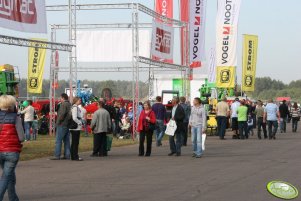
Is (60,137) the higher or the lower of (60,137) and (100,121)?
the lower

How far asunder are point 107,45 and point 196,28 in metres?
4.97

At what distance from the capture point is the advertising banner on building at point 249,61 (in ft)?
142

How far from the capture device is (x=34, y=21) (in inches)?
842

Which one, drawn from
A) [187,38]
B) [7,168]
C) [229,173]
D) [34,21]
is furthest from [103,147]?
[187,38]

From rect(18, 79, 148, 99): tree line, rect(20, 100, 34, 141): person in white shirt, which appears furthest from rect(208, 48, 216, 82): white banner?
rect(20, 100, 34, 141): person in white shirt

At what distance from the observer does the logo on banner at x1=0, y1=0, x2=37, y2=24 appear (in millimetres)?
19400

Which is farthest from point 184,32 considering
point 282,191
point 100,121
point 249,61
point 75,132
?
point 282,191

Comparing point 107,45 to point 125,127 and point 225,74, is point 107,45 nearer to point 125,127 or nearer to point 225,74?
point 125,127

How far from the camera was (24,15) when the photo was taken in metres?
20.7

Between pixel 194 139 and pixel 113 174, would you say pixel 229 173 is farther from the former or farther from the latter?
pixel 194 139

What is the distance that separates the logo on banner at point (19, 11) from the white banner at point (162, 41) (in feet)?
27.9

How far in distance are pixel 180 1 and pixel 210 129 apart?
7.02m

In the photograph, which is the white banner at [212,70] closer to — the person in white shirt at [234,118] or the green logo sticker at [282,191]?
the person in white shirt at [234,118]

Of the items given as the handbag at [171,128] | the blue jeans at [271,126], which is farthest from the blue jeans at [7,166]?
the blue jeans at [271,126]
